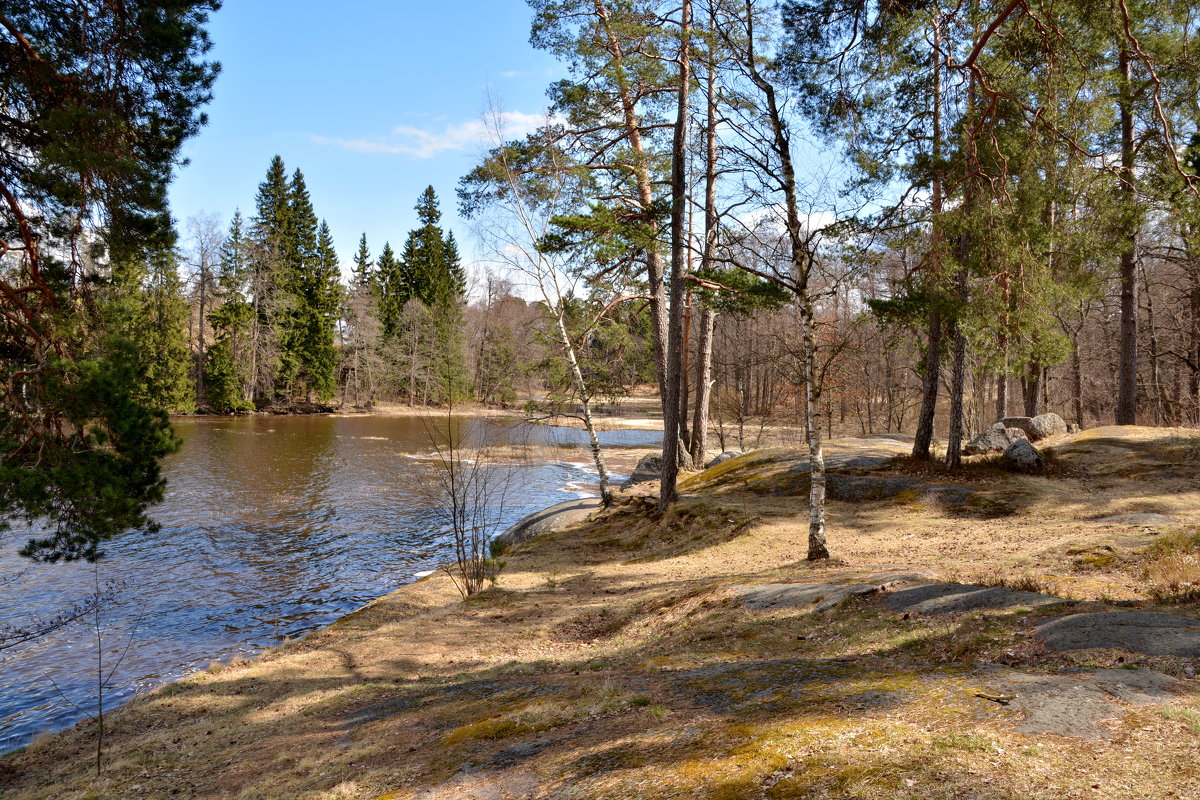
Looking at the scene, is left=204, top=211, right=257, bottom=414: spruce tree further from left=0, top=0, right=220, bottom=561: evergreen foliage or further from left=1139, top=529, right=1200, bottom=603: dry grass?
left=1139, top=529, right=1200, bottom=603: dry grass

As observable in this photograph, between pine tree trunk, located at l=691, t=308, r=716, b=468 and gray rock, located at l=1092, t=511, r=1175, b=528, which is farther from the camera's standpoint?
pine tree trunk, located at l=691, t=308, r=716, b=468

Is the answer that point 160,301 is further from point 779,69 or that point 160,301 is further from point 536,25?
point 779,69

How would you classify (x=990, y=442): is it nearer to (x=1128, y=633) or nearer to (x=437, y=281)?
(x=1128, y=633)

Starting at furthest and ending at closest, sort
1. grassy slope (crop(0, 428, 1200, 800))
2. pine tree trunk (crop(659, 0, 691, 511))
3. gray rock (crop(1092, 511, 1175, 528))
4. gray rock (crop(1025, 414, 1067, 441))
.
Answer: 1. gray rock (crop(1025, 414, 1067, 441))
2. pine tree trunk (crop(659, 0, 691, 511))
3. gray rock (crop(1092, 511, 1175, 528))
4. grassy slope (crop(0, 428, 1200, 800))

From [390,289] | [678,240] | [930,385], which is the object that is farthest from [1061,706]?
[390,289]

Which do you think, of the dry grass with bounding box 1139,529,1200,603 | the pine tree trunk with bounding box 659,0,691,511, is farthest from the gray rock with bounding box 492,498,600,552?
the dry grass with bounding box 1139,529,1200,603

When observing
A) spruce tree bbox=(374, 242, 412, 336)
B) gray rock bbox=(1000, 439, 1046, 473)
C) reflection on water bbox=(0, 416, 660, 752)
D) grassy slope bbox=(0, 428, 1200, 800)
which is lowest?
reflection on water bbox=(0, 416, 660, 752)

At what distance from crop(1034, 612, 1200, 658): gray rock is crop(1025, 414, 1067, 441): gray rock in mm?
14282

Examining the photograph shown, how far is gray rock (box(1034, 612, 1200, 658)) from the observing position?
12.7 ft

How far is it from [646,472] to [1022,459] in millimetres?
8926

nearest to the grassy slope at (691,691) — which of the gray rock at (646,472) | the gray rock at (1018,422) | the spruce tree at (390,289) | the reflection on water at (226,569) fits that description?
the reflection on water at (226,569)

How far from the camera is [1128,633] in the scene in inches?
162

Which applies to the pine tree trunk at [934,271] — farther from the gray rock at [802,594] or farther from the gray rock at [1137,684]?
the gray rock at [1137,684]

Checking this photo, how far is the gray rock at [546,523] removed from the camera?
1464cm
